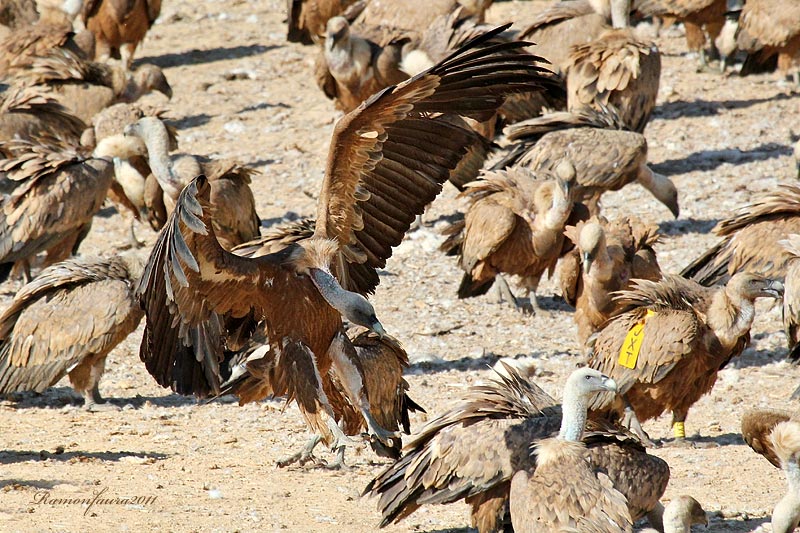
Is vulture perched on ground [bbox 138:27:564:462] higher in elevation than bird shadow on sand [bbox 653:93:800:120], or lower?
higher

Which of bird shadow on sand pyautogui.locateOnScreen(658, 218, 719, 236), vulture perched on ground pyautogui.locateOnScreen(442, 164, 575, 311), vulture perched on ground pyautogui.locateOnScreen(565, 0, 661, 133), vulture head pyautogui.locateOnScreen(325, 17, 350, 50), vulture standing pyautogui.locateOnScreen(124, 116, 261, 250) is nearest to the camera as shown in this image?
vulture perched on ground pyautogui.locateOnScreen(442, 164, 575, 311)

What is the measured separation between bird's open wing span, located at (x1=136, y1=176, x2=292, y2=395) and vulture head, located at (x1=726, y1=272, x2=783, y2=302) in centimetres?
276

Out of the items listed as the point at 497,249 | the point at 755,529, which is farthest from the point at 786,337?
the point at 755,529

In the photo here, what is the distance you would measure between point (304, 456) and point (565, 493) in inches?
82.0

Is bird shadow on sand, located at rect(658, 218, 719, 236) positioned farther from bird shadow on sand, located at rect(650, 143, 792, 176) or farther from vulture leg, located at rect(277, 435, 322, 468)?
vulture leg, located at rect(277, 435, 322, 468)

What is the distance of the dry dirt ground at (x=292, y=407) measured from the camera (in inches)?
241

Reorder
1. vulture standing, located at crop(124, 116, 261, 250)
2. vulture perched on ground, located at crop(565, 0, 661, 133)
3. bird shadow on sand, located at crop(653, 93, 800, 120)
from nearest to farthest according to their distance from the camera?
1. vulture standing, located at crop(124, 116, 261, 250)
2. vulture perched on ground, located at crop(565, 0, 661, 133)
3. bird shadow on sand, located at crop(653, 93, 800, 120)

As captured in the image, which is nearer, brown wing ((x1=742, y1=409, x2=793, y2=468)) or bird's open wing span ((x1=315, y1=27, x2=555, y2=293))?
bird's open wing span ((x1=315, y1=27, x2=555, y2=293))

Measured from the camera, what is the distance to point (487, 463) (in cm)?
562

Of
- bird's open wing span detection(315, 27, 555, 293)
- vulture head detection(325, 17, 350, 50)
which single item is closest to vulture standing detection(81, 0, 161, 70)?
vulture head detection(325, 17, 350, 50)

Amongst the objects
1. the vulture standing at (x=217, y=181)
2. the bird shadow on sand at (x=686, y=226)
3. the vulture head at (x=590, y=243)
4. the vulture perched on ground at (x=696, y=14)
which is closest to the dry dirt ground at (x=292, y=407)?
the bird shadow on sand at (x=686, y=226)

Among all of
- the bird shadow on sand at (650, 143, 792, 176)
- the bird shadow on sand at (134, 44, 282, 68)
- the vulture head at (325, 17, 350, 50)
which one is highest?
the vulture head at (325, 17, 350, 50)

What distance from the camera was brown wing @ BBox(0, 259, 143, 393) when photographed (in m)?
7.63

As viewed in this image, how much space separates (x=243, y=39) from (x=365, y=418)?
11.3m
